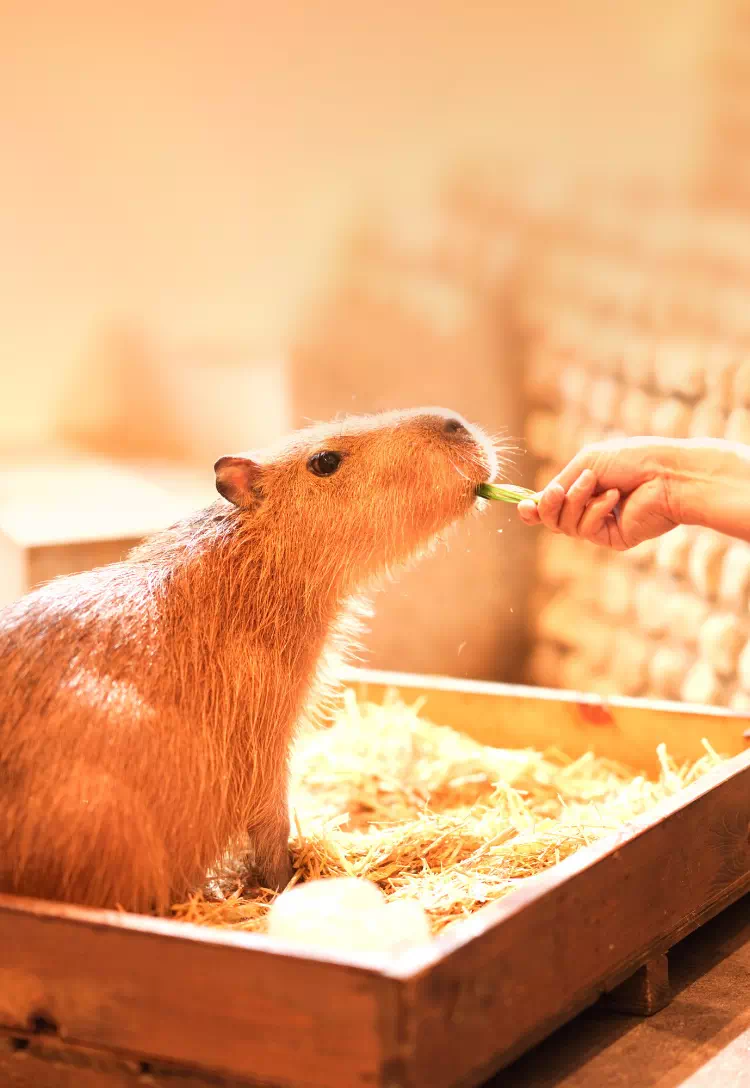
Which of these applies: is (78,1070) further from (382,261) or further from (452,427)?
(382,261)

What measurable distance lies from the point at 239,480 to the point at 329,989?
0.88m

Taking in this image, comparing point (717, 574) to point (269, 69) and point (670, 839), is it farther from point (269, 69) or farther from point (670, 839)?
point (269, 69)

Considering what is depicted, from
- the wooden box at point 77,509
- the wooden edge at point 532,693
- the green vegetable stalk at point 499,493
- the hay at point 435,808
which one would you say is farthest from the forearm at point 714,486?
the wooden box at point 77,509

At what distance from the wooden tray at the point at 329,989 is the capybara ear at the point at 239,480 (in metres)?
0.71

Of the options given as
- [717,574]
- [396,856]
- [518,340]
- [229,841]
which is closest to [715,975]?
[396,856]

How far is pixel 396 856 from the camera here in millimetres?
2160

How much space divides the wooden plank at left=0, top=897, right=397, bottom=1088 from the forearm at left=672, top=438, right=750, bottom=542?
1102 mm

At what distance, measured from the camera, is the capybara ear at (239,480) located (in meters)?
1.98

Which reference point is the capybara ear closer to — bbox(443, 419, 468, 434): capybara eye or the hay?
Result: bbox(443, 419, 468, 434): capybara eye

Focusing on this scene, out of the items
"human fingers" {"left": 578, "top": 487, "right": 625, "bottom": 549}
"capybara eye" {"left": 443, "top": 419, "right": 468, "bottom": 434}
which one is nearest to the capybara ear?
"capybara eye" {"left": 443, "top": 419, "right": 468, "bottom": 434}

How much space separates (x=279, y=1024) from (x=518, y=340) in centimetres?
281

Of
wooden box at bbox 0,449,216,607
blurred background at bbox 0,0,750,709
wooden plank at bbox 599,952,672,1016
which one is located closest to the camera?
wooden plank at bbox 599,952,672,1016

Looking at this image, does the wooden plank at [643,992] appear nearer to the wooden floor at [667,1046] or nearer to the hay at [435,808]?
the wooden floor at [667,1046]

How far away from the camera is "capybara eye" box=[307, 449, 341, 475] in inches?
79.3
